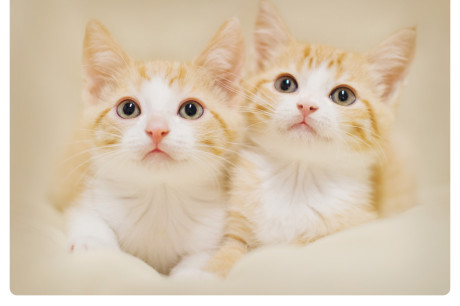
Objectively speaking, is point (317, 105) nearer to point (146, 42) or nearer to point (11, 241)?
point (146, 42)

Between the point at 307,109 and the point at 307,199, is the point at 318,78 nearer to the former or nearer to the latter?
the point at 307,109

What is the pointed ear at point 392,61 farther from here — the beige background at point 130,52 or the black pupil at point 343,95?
the black pupil at point 343,95


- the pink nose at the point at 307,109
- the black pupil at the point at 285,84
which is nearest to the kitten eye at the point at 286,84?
the black pupil at the point at 285,84

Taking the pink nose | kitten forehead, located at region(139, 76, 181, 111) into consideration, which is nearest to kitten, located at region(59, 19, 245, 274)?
kitten forehead, located at region(139, 76, 181, 111)

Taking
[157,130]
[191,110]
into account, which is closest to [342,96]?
[191,110]

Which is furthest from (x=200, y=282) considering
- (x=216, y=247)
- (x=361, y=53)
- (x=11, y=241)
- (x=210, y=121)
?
(x=361, y=53)

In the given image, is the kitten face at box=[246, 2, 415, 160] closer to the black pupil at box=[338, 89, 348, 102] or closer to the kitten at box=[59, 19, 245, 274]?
the black pupil at box=[338, 89, 348, 102]
